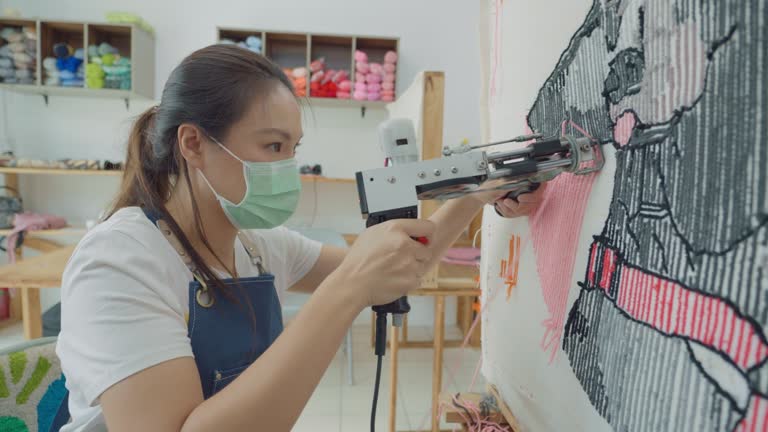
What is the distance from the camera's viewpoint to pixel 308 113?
112 inches

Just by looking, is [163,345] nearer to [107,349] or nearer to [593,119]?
[107,349]

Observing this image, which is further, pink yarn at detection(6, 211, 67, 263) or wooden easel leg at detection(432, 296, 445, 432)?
pink yarn at detection(6, 211, 67, 263)

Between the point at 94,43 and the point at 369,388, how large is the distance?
2648 mm

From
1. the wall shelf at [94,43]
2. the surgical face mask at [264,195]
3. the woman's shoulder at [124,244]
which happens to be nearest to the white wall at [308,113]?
the wall shelf at [94,43]

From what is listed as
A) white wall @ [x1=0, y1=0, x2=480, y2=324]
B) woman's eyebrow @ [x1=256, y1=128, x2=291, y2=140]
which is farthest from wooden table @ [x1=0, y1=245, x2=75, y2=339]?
white wall @ [x1=0, y1=0, x2=480, y2=324]

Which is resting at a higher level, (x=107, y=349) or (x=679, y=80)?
(x=679, y=80)

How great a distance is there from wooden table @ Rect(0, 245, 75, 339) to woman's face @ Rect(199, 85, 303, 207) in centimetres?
113

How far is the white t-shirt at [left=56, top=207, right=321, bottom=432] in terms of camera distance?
518mm

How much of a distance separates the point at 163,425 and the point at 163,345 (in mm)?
94

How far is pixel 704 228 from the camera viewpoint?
1.07 feet

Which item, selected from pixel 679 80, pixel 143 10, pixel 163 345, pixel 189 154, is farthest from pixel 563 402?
pixel 143 10

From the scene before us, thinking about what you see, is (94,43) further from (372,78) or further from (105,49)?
(372,78)

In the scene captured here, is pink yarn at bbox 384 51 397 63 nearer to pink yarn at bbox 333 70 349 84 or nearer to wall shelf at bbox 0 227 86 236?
pink yarn at bbox 333 70 349 84

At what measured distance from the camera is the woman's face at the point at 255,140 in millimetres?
680
